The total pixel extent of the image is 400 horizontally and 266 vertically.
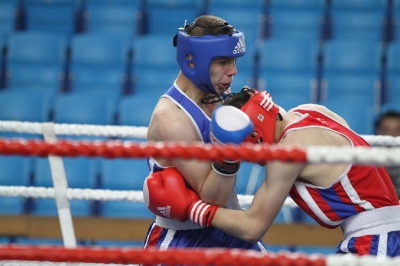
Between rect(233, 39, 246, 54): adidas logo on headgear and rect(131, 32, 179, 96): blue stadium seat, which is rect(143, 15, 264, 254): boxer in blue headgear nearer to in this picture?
rect(233, 39, 246, 54): adidas logo on headgear

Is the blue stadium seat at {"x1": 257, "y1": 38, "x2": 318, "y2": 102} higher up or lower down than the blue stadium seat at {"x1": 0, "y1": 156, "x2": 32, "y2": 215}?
higher up

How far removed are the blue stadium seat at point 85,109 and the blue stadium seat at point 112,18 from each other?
1114mm

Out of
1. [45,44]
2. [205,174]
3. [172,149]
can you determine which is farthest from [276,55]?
[172,149]

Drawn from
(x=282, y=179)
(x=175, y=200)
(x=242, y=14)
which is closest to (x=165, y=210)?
(x=175, y=200)

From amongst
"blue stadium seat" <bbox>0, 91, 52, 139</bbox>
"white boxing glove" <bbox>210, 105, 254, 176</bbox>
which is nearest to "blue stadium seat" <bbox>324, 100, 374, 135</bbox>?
"blue stadium seat" <bbox>0, 91, 52, 139</bbox>

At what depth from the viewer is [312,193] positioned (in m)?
1.89

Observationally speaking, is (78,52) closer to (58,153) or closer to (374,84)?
(374,84)

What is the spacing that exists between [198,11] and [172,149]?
14.5ft

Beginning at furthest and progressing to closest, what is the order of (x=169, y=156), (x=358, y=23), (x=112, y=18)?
(x=112, y=18), (x=358, y=23), (x=169, y=156)

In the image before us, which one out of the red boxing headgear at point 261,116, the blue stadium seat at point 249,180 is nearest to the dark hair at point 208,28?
the red boxing headgear at point 261,116

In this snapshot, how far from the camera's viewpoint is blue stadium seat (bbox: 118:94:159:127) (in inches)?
176

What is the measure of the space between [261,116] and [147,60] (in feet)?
11.1

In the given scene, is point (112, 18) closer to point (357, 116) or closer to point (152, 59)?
point (152, 59)

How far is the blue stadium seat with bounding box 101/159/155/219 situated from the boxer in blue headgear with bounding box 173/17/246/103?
2.17 metres
